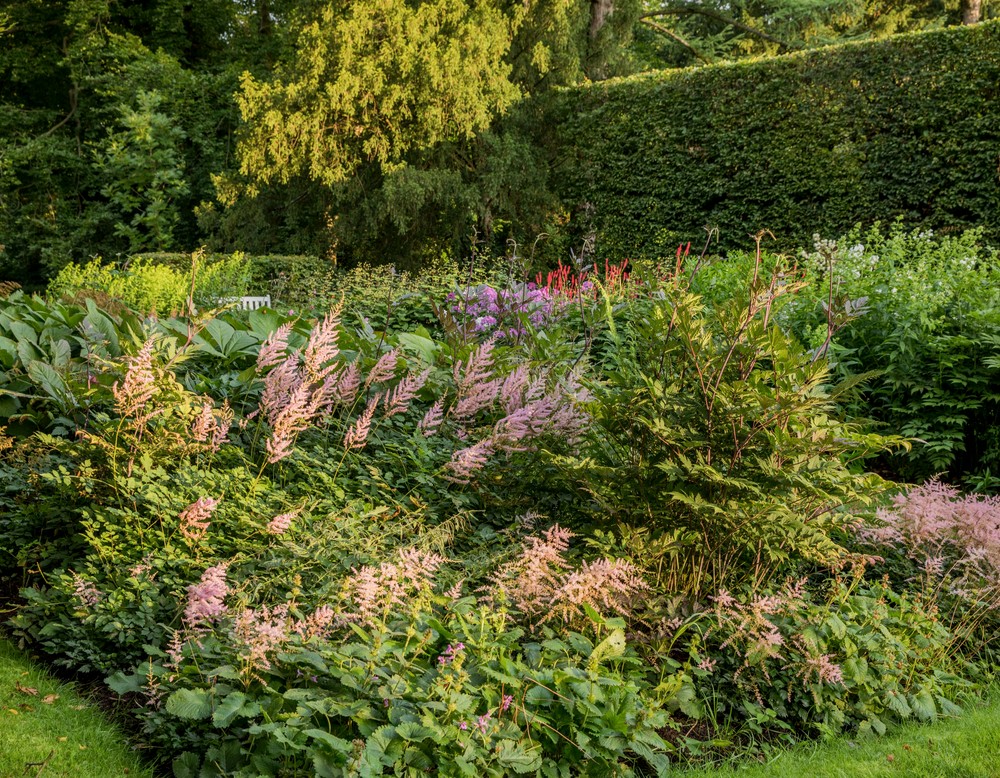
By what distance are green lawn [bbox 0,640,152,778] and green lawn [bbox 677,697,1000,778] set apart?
58.2 inches

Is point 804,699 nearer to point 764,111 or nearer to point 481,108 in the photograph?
point 764,111

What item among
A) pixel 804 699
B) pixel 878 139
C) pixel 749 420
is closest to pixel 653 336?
pixel 749 420

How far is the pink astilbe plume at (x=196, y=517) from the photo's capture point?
2.40 metres

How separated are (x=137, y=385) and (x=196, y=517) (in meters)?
0.51

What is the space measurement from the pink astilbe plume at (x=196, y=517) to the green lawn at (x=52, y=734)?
1.73 feet

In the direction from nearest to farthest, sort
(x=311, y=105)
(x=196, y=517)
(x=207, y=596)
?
(x=207, y=596) → (x=196, y=517) → (x=311, y=105)

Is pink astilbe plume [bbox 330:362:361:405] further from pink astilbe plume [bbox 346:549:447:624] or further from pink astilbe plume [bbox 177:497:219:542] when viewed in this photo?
pink astilbe plume [bbox 346:549:447:624]

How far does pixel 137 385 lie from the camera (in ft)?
9.02

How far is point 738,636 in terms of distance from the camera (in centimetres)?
261

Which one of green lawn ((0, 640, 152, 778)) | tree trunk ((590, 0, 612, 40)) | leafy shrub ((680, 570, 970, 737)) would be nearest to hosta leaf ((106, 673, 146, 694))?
green lawn ((0, 640, 152, 778))

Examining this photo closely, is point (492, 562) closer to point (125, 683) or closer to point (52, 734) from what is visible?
point (125, 683)

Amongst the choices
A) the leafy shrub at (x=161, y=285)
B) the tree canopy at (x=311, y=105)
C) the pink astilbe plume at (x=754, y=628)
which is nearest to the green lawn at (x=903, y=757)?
the pink astilbe plume at (x=754, y=628)

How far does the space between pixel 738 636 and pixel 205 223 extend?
44.0 feet

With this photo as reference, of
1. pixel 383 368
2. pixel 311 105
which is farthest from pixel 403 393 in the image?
pixel 311 105
